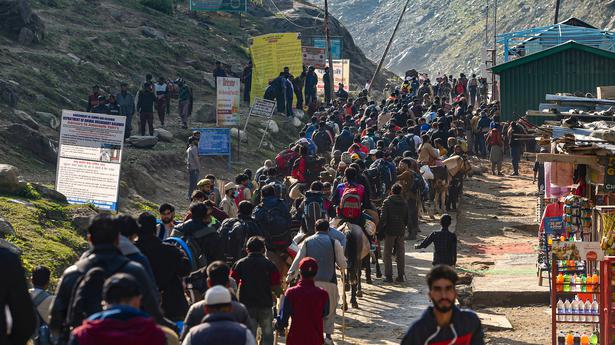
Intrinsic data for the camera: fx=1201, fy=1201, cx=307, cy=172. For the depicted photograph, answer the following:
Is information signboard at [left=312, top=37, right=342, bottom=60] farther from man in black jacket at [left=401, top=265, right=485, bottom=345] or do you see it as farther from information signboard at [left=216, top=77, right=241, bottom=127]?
man in black jacket at [left=401, top=265, right=485, bottom=345]

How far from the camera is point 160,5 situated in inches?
2100

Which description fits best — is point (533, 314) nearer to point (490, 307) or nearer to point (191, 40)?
point (490, 307)

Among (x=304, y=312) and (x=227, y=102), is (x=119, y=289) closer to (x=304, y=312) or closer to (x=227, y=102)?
(x=304, y=312)

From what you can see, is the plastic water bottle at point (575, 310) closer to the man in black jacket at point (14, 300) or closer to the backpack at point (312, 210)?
the backpack at point (312, 210)

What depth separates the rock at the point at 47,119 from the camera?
29531 mm

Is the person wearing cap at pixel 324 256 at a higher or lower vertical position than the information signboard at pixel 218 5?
lower

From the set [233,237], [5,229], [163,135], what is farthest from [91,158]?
[163,135]

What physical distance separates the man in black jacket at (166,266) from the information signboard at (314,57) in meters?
35.7

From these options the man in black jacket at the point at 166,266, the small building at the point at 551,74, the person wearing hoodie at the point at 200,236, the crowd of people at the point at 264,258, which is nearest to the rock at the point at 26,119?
the crowd of people at the point at 264,258

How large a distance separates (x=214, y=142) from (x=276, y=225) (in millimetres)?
13739

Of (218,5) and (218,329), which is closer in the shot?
(218,329)

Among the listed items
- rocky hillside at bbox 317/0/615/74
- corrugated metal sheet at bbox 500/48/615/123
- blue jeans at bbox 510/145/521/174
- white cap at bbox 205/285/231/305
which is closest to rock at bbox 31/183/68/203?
white cap at bbox 205/285/231/305

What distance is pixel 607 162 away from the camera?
1452 cm

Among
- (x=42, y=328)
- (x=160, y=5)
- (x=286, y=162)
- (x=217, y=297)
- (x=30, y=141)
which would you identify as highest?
(x=160, y=5)
